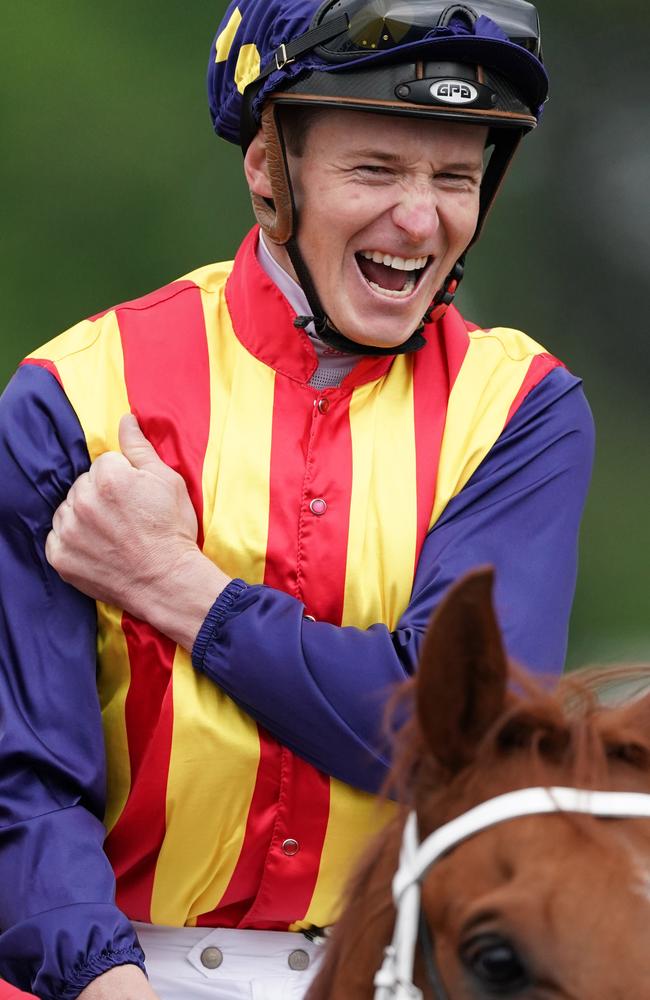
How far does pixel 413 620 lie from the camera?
2.05m

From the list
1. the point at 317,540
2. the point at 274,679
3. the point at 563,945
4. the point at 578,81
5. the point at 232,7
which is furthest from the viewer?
the point at 578,81


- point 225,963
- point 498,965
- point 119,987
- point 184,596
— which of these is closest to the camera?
point 498,965

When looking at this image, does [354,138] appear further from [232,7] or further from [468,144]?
[232,7]

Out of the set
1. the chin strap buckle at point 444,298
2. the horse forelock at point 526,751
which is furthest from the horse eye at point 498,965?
the chin strap buckle at point 444,298

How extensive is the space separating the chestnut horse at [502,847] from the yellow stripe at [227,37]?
1.29 metres

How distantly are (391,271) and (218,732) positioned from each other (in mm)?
798

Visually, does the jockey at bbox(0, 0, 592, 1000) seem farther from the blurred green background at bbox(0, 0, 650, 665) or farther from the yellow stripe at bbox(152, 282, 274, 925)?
the blurred green background at bbox(0, 0, 650, 665)

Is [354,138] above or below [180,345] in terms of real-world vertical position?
above

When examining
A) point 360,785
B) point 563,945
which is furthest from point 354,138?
point 563,945

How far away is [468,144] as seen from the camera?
217 cm

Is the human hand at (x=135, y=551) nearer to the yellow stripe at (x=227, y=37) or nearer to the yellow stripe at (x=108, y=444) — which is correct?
the yellow stripe at (x=108, y=444)

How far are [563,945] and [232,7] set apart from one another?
171 cm

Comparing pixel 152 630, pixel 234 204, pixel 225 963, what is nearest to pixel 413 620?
pixel 152 630

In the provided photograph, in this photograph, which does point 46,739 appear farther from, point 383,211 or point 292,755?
point 383,211
